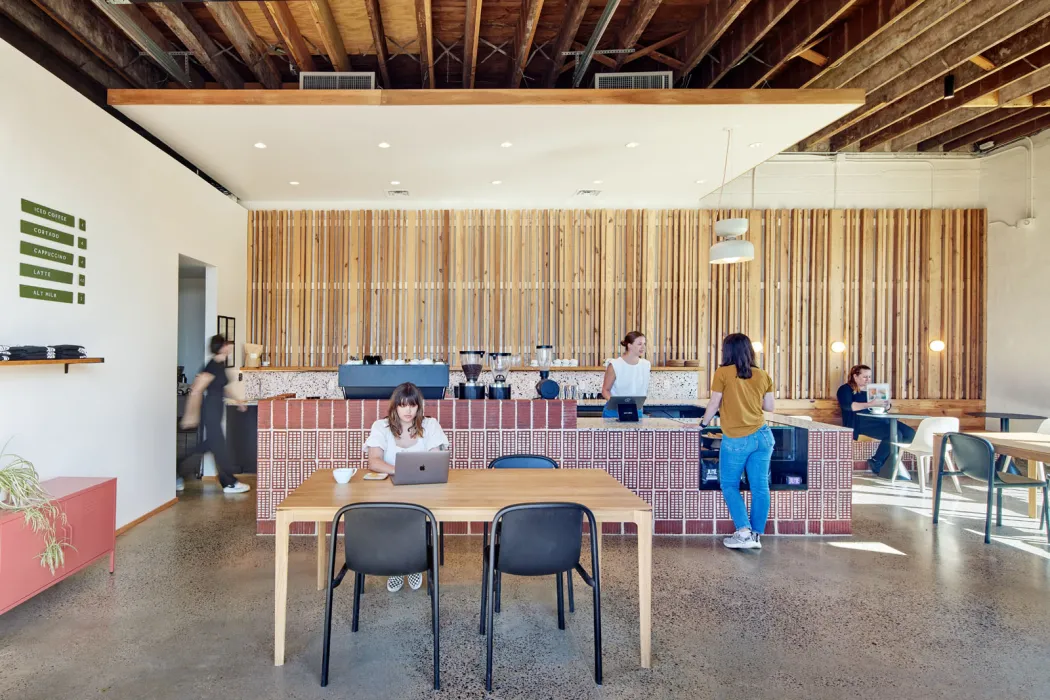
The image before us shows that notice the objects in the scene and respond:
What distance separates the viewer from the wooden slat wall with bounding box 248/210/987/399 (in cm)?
861

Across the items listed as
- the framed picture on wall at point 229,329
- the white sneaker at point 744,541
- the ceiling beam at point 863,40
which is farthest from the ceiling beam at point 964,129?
the framed picture on wall at point 229,329

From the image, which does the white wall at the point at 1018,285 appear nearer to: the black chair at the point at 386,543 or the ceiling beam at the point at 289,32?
the black chair at the point at 386,543

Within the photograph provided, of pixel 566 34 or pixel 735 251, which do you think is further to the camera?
pixel 735 251

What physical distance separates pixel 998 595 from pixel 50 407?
6.74m

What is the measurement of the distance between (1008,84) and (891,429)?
13.3ft

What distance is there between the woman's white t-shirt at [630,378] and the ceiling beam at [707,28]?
119 inches

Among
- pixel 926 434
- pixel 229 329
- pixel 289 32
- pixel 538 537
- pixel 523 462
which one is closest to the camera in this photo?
pixel 538 537

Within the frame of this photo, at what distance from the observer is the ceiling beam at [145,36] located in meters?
4.42

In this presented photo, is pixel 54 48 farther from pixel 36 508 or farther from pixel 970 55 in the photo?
pixel 970 55

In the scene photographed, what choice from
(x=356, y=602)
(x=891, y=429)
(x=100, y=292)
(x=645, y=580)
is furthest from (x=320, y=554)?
(x=891, y=429)

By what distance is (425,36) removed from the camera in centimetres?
510

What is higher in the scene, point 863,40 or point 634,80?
point 863,40

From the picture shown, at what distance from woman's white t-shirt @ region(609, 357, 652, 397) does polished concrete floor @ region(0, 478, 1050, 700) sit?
5.39 ft

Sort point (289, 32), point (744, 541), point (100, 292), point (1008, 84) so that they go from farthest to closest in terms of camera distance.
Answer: point (1008, 84) < point (289, 32) < point (100, 292) < point (744, 541)
